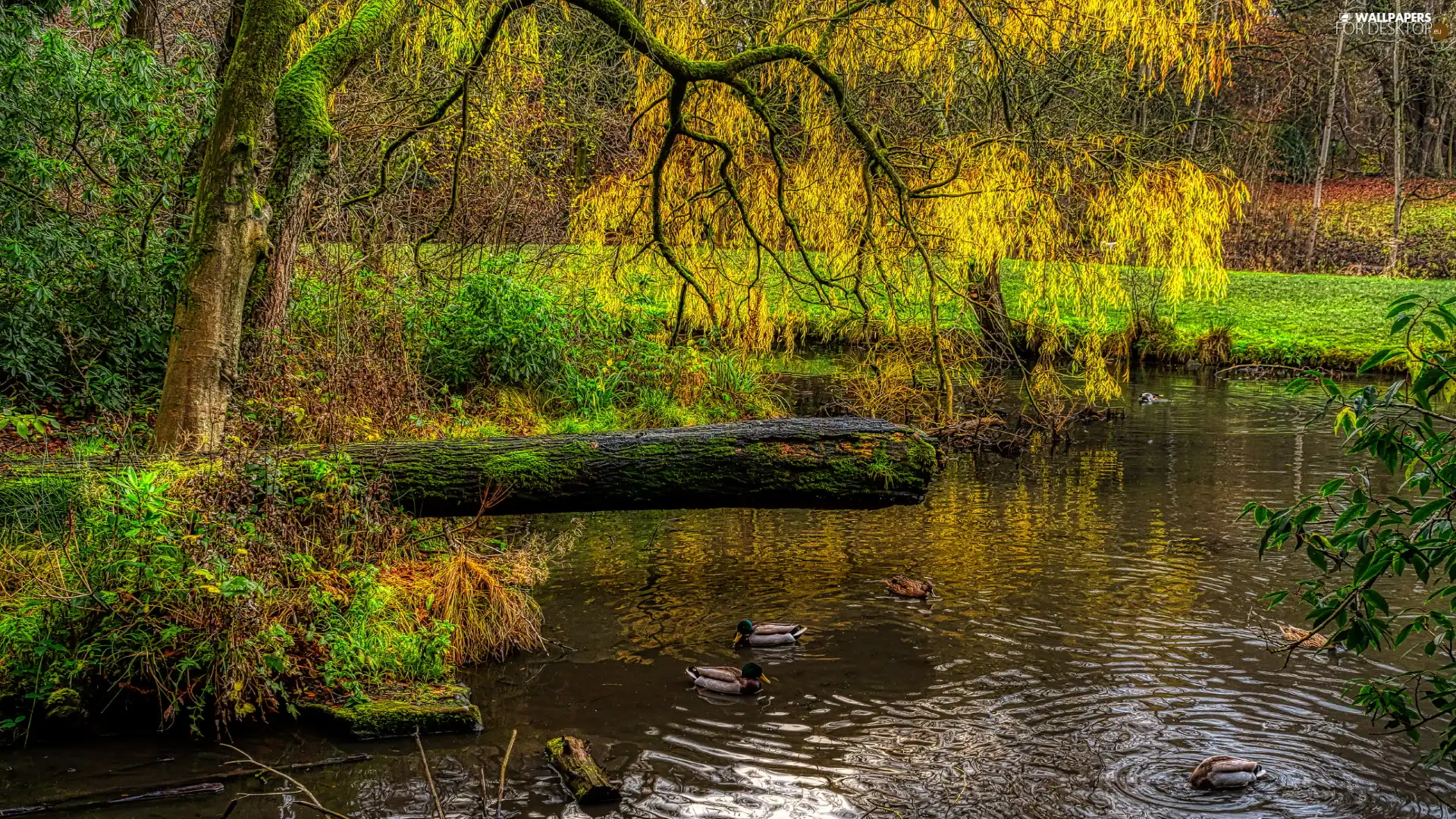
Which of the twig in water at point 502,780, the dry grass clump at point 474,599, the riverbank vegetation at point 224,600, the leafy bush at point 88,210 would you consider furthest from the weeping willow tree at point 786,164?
the twig in water at point 502,780

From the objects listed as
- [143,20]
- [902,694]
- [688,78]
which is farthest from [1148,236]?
[143,20]

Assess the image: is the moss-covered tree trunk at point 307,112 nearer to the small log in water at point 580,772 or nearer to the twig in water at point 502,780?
the twig in water at point 502,780

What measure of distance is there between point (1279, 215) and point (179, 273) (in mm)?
31493

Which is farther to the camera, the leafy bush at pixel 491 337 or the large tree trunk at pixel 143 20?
the leafy bush at pixel 491 337

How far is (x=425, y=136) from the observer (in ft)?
41.0

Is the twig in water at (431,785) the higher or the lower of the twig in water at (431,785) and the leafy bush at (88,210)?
the lower

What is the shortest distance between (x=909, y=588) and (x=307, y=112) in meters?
5.16

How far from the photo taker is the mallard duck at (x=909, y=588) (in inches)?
308

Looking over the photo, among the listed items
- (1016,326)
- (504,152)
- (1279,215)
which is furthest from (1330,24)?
(504,152)

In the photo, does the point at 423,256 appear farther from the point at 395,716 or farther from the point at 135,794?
the point at 135,794

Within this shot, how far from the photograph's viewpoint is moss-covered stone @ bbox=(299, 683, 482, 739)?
546 cm

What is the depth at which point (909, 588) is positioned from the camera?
309 inches

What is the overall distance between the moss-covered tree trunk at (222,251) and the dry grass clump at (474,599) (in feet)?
5.15

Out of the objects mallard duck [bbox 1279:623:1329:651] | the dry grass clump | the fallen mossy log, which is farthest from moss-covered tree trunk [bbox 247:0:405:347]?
mallard duck [bbox 1279:623:1329:651]
